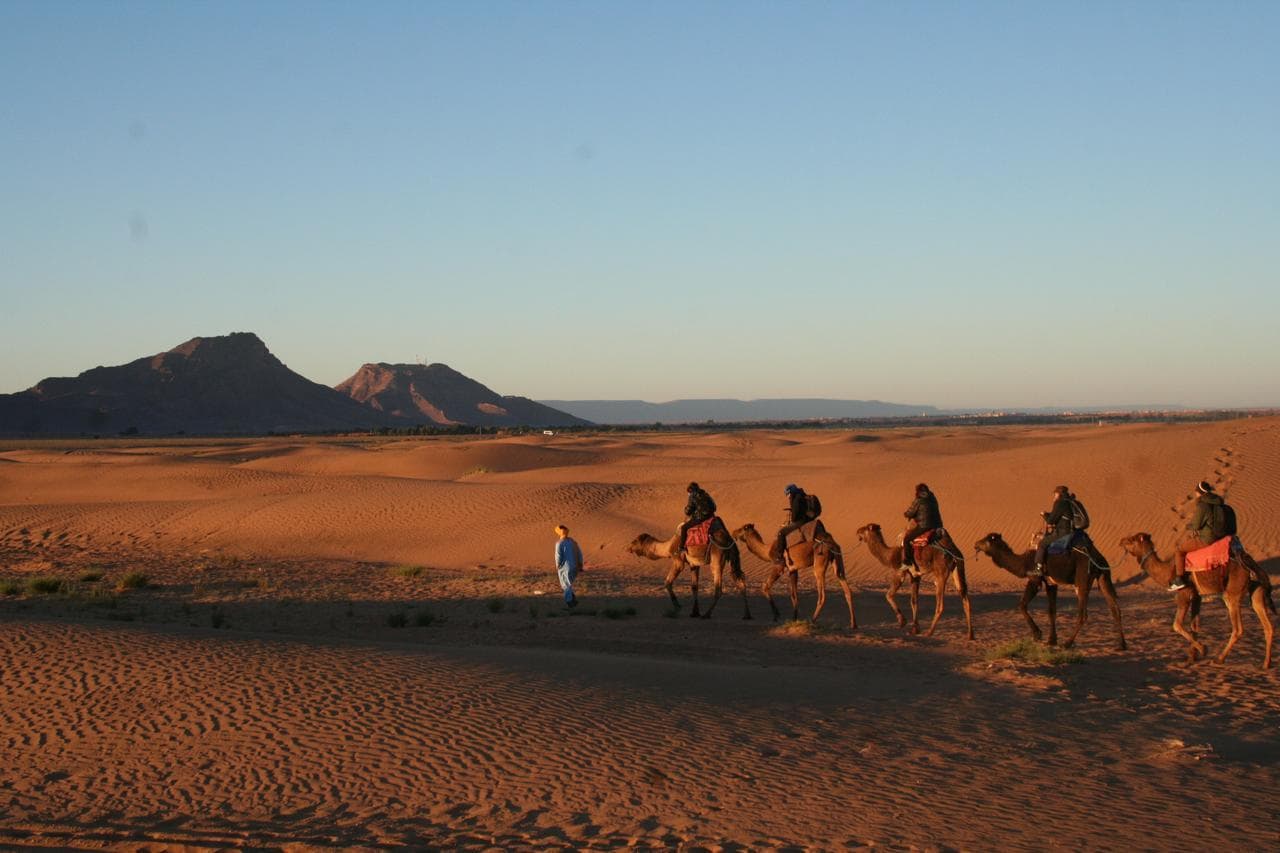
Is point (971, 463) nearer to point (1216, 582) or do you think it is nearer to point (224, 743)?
point (1216, 582)

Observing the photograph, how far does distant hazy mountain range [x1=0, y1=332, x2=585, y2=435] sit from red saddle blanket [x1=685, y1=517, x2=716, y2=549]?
12591cm

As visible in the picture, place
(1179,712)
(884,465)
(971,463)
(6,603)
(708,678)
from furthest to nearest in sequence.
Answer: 1. (884,465)
2. (971,463)
3. (6,603)
4. (708,678)
5. (1179,712)

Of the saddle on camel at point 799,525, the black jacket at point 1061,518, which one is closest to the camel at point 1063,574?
the black jacket at point 1061,518

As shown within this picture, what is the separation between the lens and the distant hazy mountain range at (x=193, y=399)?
463 feet

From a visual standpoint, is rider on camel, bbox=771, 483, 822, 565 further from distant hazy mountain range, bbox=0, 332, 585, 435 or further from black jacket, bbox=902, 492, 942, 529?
distant hazy mountain range, bbox=0, 332, 585, 435

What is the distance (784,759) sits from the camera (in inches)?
363

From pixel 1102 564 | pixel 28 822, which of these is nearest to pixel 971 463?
pixel 1102 564

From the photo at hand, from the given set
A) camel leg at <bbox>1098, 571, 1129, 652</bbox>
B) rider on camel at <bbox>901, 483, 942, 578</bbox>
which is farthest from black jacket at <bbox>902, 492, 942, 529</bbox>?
camel leg at <bbox>1098, 571, 1129, 652</bbox>

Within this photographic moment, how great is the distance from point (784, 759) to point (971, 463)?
96.5ft

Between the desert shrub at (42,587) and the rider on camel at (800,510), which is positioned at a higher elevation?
the rider on camel at (800,510)

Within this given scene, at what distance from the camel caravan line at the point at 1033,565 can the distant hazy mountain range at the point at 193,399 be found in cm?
12613

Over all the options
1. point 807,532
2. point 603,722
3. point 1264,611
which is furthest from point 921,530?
point 603,722

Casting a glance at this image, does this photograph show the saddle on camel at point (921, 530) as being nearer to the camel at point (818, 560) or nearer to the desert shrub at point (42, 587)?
the camel at point (818, 560)

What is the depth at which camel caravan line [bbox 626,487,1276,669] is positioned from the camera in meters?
13.7
